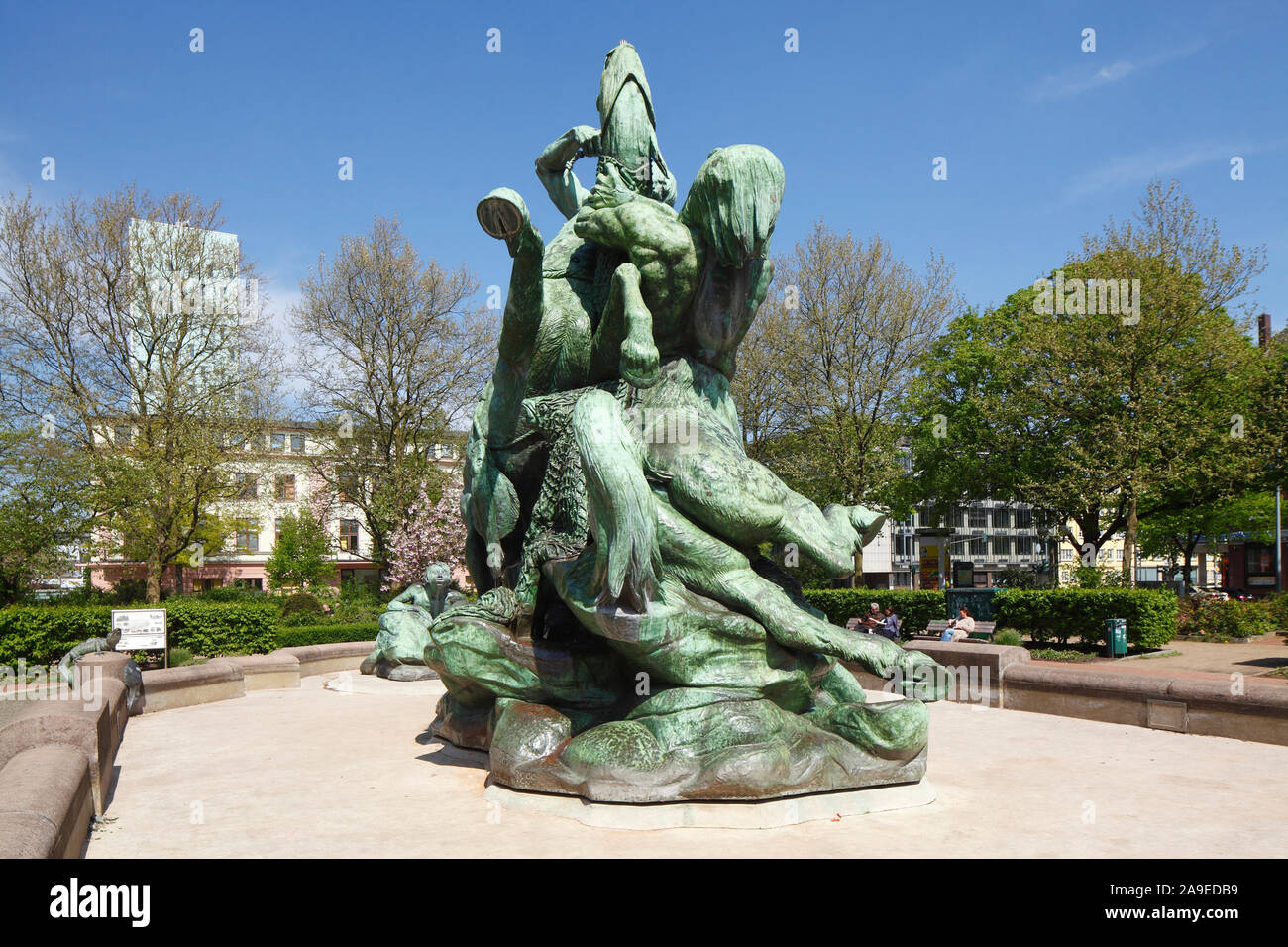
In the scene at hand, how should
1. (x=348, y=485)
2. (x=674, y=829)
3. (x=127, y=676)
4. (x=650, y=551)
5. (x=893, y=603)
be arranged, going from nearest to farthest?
(x=674, y=829) < (x=650, y=551) < (x=127, y=676) < (x=893, y=603) < (x=348, y=485)

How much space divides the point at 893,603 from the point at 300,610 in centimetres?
1545

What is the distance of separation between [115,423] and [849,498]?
20.4 metres

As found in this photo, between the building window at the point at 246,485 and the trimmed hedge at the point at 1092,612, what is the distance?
20.4 metres

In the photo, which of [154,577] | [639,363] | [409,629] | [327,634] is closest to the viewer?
[639,363]

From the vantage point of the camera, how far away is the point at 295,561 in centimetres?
4712

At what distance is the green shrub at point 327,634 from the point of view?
18.5m

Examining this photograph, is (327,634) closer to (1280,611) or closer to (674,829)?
(674,829)

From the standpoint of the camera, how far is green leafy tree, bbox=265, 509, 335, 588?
43.4 metres

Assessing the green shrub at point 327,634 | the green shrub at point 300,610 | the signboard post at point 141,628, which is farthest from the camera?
the green shrub at point 300,610

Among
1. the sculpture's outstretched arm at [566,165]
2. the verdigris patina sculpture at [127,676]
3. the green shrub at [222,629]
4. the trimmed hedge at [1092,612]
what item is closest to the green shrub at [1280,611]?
the trimmed hedge at [1092,612]

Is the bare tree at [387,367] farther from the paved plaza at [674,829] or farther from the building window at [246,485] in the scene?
the paved plaza at [674,829]

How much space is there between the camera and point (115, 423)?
2542 cm

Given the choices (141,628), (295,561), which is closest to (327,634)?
(141,628)

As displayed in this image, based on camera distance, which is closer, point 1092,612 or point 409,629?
point 409,629
